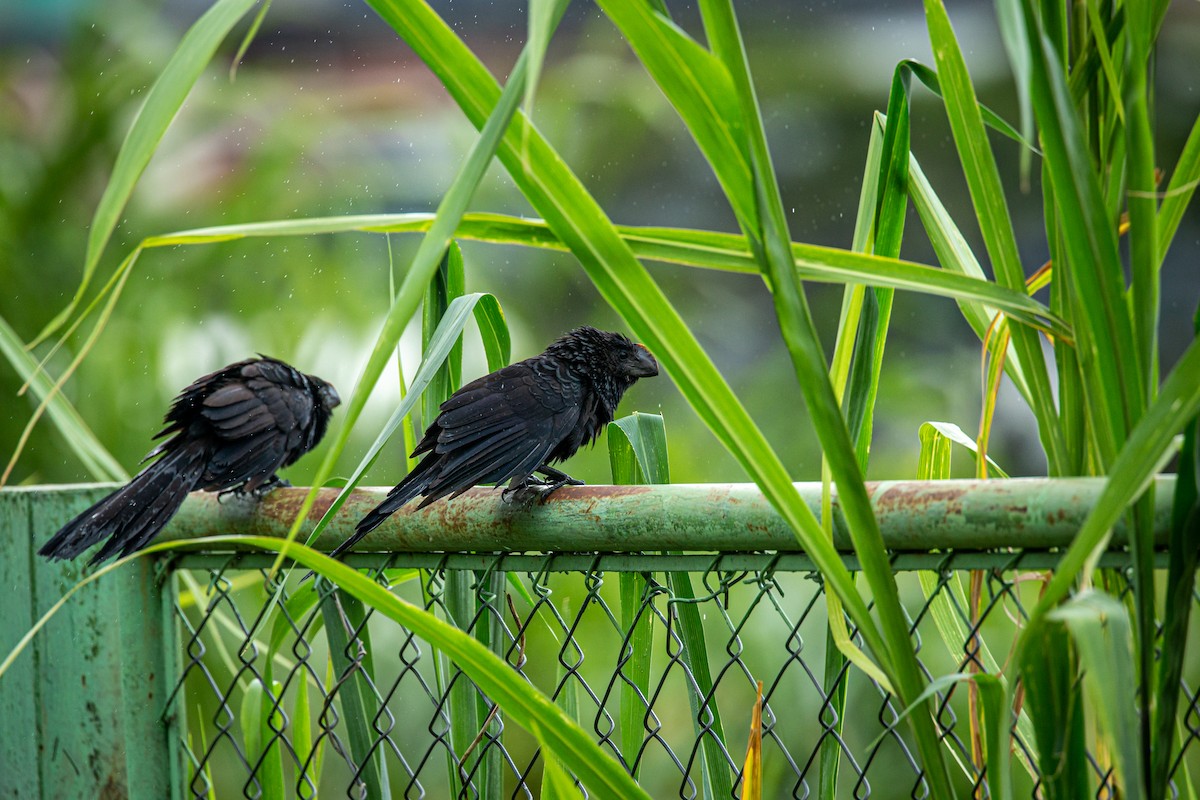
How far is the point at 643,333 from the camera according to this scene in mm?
675

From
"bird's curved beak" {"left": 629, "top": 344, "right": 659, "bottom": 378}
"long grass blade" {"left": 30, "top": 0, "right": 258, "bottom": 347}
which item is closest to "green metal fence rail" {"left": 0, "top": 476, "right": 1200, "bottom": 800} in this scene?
"long grass blade" {"left": 30, "top": 0, "right": 258, "bottom": 347}

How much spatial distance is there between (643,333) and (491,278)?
3.31 metres

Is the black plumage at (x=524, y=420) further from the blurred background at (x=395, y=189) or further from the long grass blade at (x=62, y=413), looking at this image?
the blurred background at (x=395, y=189)

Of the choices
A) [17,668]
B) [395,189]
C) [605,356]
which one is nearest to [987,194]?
[605,356]

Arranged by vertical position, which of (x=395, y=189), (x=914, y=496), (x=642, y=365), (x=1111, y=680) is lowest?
(x=1111, y=680)

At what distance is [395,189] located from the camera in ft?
13.6

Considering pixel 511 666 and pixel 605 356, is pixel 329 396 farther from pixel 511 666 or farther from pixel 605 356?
pixel 511 666

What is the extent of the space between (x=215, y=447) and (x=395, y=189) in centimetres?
266

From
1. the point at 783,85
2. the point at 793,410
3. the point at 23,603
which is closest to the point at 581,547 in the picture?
the point at 23,603

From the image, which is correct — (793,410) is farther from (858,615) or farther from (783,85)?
(858,615)

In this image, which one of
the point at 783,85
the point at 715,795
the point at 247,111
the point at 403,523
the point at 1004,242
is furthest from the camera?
the point at 783,85

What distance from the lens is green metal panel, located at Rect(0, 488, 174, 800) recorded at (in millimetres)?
1224

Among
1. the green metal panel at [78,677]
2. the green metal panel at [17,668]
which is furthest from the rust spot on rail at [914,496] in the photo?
the green metal panel at [17,668]

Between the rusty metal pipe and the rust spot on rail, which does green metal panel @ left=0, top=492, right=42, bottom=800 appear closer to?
the rusty metal pipe
